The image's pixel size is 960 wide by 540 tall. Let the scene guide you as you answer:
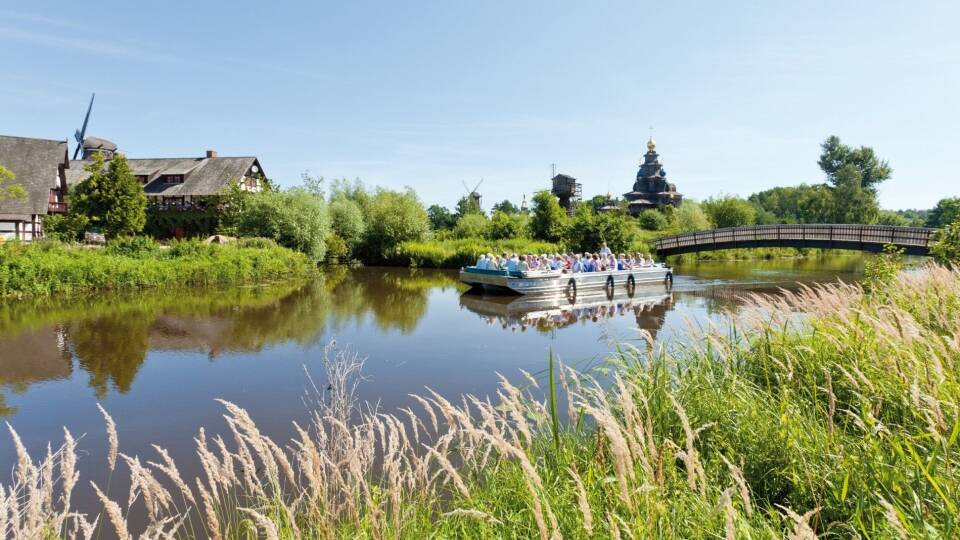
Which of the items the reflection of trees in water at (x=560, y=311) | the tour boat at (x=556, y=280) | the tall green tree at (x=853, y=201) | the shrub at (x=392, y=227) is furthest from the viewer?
the tall green tree at (x=853, y=201)

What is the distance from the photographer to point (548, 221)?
43844mm

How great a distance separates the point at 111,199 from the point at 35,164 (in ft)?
27.5

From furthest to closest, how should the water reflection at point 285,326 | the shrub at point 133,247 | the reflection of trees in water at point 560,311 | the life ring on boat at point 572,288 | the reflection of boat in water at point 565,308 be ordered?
the shrub at point 133,247
the life ring on boat at point 572,288
the reflection of boat in water at point 565,308
the reflection of trees in water at point 560,311
the water reflection at point 285,326

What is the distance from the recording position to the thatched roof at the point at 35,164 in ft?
112

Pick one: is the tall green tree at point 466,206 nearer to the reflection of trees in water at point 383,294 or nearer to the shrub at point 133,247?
the reflection of trees in water at point 383,294

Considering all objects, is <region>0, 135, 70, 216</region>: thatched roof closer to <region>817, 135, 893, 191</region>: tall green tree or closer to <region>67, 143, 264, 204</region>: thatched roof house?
<region>67, 143, 264, 204</region>: thatched roof house

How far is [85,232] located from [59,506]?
3634cm

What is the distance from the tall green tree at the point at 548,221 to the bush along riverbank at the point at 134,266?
19.7 m

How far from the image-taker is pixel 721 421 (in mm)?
4230

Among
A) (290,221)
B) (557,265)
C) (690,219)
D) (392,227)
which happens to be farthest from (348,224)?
(690,219)

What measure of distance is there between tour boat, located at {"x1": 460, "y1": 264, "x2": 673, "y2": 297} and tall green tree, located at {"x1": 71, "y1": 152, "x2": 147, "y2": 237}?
2246cm

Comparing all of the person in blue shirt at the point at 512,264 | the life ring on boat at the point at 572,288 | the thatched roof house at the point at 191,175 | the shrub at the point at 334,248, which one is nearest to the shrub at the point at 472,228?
the shrub at the point at 334,248

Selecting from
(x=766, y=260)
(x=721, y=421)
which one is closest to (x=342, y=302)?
(x=721, y=421)

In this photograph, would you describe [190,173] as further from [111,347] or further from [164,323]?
[111,347]
